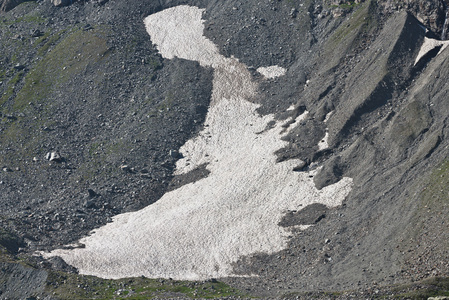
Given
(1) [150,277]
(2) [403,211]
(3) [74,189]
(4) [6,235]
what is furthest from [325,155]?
(4) [6,235]

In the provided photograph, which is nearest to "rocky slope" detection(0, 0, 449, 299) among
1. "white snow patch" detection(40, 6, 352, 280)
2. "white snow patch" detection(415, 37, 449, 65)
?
"white snow patch" detection(415, 37, 449, 65)

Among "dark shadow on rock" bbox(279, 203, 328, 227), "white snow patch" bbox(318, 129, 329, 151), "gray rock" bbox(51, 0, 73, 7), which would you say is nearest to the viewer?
"dark shadow on rock" bbox(279, 203, 328, 227)

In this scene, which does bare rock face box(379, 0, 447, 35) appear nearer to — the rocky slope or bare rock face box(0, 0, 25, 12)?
the rocky slope

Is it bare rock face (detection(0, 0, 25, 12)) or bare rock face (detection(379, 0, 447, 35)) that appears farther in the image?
bare rock face (detection(0, 0, 25, 12))

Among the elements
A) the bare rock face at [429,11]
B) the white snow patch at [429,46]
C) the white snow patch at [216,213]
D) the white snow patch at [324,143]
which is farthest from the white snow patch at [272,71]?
the white snow patch at [429,46]

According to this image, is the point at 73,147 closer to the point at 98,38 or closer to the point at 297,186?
the point at 98,38

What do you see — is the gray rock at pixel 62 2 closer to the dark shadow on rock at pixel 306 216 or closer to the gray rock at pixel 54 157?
the gray rock at pixel 54 157
